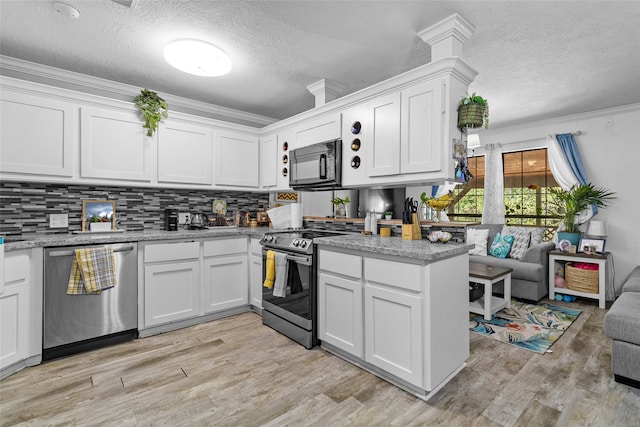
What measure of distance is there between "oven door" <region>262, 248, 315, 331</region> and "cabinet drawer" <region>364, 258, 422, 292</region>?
58 centimetres

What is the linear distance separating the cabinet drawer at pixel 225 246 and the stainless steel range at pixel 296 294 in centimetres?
50

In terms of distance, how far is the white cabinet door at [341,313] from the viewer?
2287 mm

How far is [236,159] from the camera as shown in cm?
385

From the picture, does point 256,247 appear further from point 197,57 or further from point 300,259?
point 197,57

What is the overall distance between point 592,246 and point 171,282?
4.95m

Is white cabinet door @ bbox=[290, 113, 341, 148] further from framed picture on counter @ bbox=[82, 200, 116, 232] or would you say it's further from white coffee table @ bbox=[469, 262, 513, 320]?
white coffee table @ bbox=[469, 262, 513, 320]

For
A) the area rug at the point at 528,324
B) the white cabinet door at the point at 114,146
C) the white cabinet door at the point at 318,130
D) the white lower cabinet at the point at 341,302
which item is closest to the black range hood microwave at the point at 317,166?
the white cabinet door at the point at 318,130

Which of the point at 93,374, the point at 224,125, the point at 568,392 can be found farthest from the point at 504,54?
the point at 93,374

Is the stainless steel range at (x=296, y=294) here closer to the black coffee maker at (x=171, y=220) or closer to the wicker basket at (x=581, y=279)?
the black coffee maker at (x=171, y=220)

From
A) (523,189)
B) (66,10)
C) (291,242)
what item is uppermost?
(66,10)

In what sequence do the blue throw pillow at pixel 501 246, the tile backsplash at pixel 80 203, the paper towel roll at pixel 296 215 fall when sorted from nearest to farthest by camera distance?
the tile backsplash at pixel 80 203, the paper towel roll at pixel 296 215, the blue throw pillow at pixel 501 246

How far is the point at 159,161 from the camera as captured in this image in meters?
3.28

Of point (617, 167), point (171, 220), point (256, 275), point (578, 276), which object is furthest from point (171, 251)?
point (617, 167)

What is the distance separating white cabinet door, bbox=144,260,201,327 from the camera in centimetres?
285
